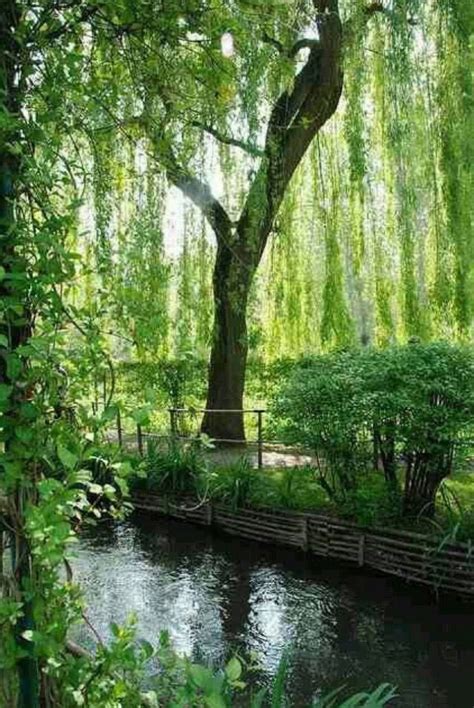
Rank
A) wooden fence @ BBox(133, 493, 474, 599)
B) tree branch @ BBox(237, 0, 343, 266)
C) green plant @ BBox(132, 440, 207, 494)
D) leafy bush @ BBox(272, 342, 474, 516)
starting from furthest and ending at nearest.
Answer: tree branch @ BBox(237, 0, 343, 266) → green plant @ BBox(132, 440, 207, 494) → leafy bush @ BBox(272, 342, 474, 516) → wooden fence @ BBox(133, 493, 474, 599)

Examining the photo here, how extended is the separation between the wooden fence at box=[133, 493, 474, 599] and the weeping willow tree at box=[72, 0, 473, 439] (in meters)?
1.54

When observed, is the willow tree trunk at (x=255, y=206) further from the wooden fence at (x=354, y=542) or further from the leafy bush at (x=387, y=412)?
the wooden fence at (x=354, y=542)

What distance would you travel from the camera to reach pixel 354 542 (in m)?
5.32

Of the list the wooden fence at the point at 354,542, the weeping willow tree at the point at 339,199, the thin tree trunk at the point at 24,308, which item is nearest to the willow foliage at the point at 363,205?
the weeping willow tree at the point at 339,199

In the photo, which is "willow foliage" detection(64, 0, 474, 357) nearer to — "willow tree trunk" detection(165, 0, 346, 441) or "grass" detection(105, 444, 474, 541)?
"willow tree trunk" detection(165, 0, 346, 441)

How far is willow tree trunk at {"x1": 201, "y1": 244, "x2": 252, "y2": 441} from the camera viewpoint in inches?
306

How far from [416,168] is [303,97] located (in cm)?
143

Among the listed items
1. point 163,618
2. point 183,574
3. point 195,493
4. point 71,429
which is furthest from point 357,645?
point 71,429

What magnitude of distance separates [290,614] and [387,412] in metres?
1.44

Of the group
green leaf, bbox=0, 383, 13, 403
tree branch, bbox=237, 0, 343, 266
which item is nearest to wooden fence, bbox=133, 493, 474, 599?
tree branch, bbox=237, 0, 343, 266

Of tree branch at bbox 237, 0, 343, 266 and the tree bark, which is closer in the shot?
the tree bark

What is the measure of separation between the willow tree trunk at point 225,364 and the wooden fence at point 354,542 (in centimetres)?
169

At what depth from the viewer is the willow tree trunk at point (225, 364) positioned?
25.5ft

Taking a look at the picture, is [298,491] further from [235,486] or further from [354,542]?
[354,542]
